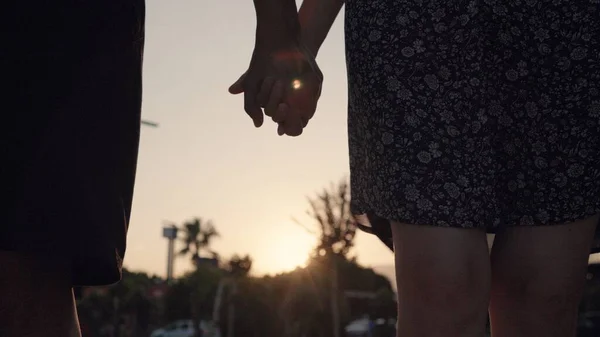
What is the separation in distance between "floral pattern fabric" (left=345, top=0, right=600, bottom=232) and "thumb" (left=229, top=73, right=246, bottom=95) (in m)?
0.40

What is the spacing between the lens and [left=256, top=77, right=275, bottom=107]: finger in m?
1.90

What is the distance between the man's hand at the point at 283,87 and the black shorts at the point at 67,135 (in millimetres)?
452

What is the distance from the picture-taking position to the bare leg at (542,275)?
1.63 metres

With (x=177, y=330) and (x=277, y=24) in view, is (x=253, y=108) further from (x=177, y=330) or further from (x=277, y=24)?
(x=177, y=330)

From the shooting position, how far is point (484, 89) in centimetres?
159

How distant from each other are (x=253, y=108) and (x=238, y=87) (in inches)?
3.7

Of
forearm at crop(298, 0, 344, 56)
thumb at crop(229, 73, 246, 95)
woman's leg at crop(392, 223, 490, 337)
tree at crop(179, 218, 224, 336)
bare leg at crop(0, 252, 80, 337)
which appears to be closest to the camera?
bare leg at crop(0, 252, 80, 337)

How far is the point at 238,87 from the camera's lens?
202 centimetres

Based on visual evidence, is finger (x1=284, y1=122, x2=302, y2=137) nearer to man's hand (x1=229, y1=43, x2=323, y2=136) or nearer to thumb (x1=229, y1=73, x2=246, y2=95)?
man's hand (x1=229, y1=43, x2=323, y2=136)

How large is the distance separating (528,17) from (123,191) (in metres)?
0.88

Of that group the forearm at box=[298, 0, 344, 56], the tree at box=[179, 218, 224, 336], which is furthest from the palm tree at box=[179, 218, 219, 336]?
the forearm at box=[298, 0, 344, 56]

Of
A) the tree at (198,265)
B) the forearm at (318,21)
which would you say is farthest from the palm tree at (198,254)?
the forearm at (318,21)

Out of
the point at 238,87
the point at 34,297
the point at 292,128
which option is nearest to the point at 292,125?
the point at 292,128

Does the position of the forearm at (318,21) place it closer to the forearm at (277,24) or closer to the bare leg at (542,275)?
the forearm at (277,24)
